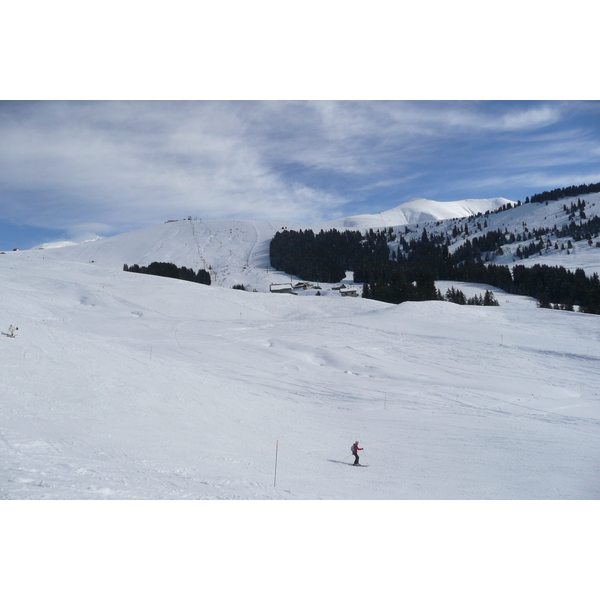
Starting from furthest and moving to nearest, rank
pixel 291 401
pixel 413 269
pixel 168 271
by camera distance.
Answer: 1. pixel 413 269
2. pixel 168 271
3. pixel 291 401

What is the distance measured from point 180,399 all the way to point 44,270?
39.4 meters

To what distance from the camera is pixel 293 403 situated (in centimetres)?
1539

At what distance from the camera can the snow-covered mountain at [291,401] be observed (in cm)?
834

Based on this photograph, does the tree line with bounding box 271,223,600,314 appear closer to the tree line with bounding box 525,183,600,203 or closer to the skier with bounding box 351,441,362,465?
the skier with bounding box 351,441,362,465

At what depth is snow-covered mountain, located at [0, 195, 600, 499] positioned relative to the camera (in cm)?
834

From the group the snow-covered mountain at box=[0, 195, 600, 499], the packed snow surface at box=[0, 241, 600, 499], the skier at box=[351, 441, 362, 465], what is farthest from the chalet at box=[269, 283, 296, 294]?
the skier at box=[351, 441, 362, 465]

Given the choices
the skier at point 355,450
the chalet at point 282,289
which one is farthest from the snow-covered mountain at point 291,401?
the chalet at point 282,289

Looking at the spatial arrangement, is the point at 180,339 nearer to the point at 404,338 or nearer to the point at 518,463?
the point at 404,338

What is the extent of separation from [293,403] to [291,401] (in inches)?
9.1

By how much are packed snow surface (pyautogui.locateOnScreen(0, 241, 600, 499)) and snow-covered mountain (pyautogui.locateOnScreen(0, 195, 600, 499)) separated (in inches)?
2.7

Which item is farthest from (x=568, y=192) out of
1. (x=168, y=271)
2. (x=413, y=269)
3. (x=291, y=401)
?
(x=291, y=401)

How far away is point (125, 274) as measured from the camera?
152 ft

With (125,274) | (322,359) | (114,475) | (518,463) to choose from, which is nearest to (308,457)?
(114,475)

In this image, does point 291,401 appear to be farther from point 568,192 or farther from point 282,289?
point 568,192
